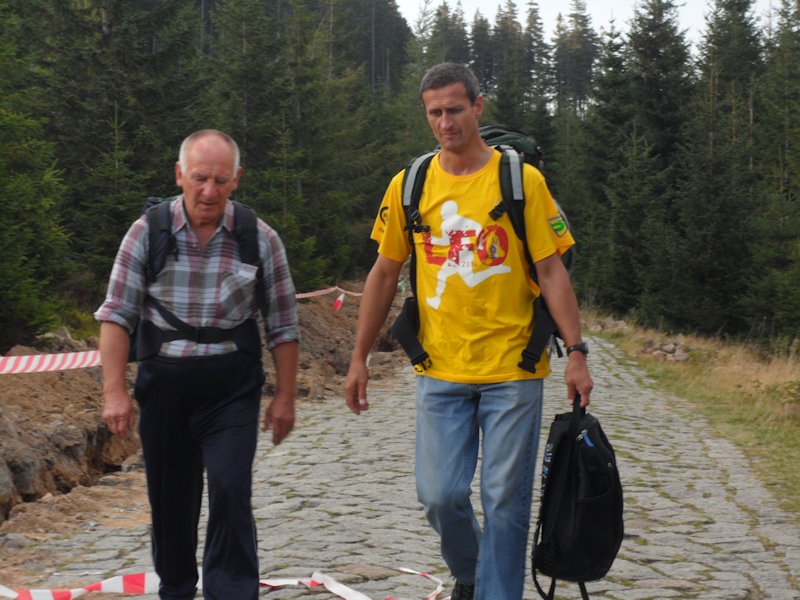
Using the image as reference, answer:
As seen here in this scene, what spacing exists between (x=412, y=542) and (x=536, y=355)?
2688 millimetres

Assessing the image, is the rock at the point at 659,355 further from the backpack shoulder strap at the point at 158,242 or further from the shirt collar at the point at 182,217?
the backpack shoulder strap at the point at 158,242

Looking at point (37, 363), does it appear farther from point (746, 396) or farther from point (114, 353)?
point (746, 396)

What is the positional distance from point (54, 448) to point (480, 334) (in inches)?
223

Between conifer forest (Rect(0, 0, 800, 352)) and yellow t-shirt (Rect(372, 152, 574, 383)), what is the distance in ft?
32.0

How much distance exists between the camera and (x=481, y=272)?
425cm

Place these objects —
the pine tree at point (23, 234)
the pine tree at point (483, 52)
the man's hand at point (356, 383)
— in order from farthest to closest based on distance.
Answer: the pine tree at point (483, 52) → the pine tree at point (23, 234) → the man's hand at point (356, 383)

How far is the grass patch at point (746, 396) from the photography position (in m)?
9.75

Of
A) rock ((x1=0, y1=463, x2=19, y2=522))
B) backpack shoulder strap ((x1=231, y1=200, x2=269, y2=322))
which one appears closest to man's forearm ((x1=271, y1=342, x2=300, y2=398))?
backpack shoulder strap ((x1=231, y1=200, x2=269, y2=322))

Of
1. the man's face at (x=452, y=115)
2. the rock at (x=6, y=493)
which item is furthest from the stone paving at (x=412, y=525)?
the man's face at (x=452, y=115)

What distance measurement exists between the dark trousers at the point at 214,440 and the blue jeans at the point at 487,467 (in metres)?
0.71

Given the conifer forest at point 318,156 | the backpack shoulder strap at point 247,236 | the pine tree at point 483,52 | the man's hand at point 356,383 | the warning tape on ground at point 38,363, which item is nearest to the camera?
the backpack shoulder strap at point 247,236

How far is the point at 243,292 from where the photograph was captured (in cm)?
425

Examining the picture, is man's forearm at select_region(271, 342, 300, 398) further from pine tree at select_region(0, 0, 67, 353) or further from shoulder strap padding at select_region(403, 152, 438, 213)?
pine tree at select_region(0, 0, 67, 353)

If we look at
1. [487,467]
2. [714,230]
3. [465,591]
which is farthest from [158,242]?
[714,230]
